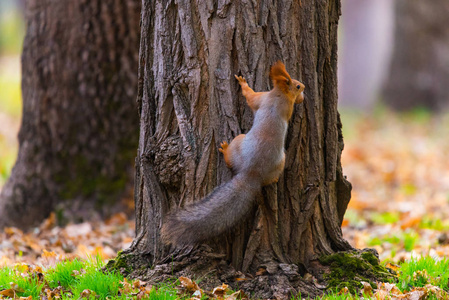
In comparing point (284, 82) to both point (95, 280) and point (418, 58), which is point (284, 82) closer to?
point (95, 280)

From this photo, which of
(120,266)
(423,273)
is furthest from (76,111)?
(423,273)

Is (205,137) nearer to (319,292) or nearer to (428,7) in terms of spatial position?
(319,292)

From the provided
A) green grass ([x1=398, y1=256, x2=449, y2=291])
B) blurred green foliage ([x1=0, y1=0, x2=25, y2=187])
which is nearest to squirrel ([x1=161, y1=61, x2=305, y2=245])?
green grass ([x1=398, y1=256, x2=449, y2=291])

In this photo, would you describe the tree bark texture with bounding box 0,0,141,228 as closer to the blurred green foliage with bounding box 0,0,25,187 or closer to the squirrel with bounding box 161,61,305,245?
the blurred green foliage with bounding box 0,0,25,187

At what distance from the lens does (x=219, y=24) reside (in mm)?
3264

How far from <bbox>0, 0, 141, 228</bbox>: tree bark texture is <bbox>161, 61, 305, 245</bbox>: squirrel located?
2550 millimetres

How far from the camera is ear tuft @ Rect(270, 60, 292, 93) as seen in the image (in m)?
3.24

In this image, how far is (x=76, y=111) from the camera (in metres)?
5.64

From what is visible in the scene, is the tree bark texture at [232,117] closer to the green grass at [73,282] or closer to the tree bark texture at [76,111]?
the green grass at [73,282]

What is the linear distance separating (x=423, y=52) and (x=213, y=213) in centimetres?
→ 1103

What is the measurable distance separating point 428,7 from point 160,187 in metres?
11.2

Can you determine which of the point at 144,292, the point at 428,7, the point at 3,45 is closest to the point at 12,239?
the point at 144,292

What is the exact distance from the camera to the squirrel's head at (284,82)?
3.24m

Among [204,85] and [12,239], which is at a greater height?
[204,85]
